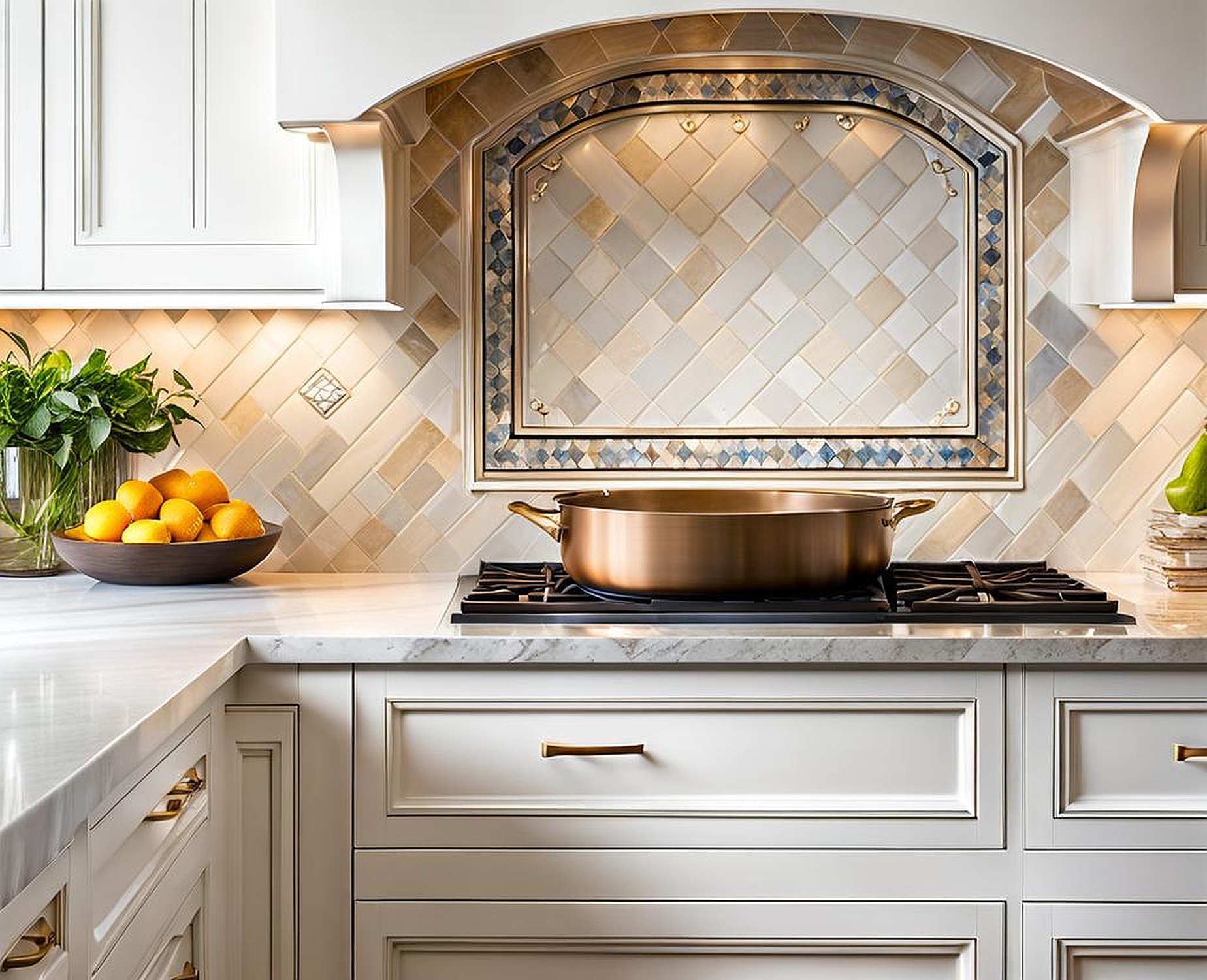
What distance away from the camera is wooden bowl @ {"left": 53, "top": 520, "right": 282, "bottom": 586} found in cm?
195

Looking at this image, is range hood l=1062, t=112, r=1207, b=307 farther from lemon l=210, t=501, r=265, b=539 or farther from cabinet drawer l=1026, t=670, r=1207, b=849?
lemon l=210, t=501, r=265, b=539

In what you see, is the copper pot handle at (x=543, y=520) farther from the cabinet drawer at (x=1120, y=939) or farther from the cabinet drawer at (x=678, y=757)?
the cabinet drawer at (x=1120, y=939)

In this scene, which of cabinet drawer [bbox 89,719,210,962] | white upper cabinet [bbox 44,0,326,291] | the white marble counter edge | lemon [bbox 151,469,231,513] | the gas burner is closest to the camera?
the white marble counter edge

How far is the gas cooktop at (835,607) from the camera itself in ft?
5.57

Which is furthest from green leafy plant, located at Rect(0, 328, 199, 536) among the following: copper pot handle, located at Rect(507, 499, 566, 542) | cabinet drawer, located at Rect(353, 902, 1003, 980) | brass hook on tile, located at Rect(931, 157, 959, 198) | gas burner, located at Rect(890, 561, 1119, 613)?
brass hook on tile, located at Rect(931, 157, 959, 198)

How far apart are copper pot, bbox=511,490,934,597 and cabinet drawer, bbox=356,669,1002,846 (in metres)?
0.15

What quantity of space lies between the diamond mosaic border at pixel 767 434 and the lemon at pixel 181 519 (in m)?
0.50

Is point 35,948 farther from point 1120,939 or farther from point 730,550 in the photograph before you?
point 1120,939

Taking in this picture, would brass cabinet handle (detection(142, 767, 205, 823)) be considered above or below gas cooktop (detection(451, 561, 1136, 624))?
below

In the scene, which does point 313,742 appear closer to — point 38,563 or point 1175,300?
point 38,563

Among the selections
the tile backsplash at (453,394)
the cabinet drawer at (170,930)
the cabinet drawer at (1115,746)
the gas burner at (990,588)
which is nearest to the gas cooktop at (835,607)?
the gas burner at (990,588)

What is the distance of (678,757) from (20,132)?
139 centimetres

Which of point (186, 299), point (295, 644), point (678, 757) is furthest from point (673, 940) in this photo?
point (186, 299)

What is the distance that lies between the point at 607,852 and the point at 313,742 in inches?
16.1
